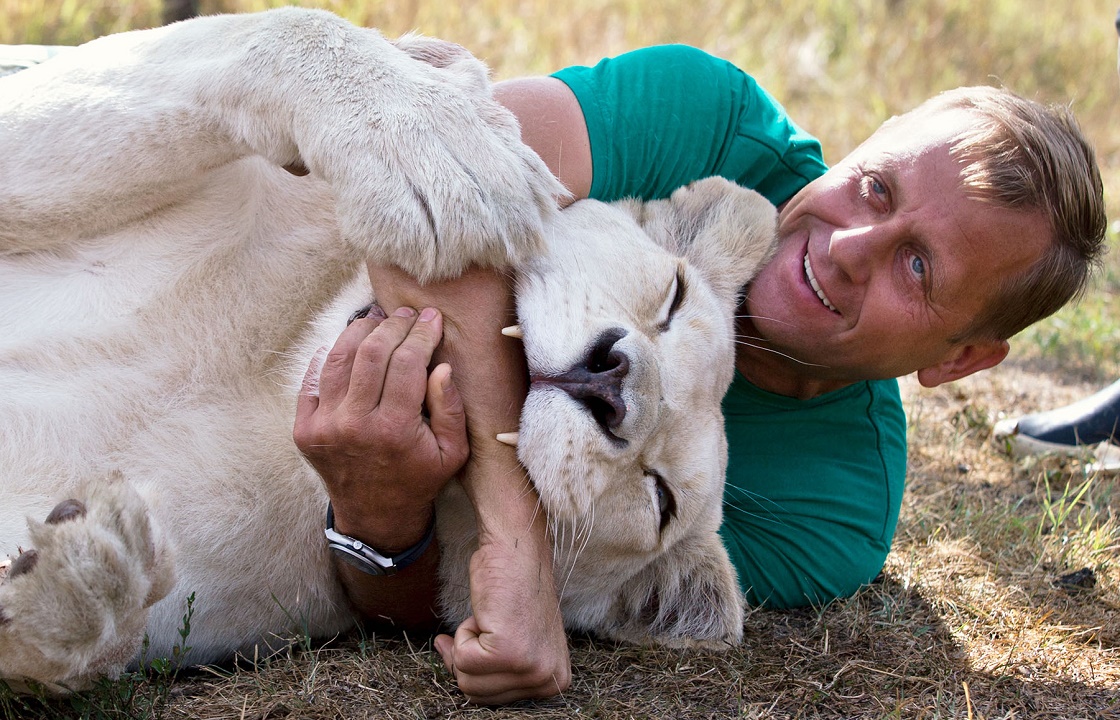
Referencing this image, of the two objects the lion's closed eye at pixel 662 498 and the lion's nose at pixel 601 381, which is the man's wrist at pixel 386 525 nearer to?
the lion's nose at pixel 601 381

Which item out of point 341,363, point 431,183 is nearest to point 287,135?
point 431,183

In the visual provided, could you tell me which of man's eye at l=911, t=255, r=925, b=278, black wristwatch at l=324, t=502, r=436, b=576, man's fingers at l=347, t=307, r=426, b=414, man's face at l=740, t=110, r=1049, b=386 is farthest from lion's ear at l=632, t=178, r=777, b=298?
black wristwatch at l=324, t=502, r=436, b=576

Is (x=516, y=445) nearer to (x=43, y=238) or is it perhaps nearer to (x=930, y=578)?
(x=43, y=238)

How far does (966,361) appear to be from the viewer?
3611mm

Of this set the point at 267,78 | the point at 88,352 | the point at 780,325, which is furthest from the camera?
the point at 780,325

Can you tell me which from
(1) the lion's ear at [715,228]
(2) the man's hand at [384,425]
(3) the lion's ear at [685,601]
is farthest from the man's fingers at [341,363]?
(3) the lion's ear at [685,601]

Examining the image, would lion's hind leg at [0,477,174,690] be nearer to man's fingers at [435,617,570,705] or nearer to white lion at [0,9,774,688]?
white lion at [0,9,774,688]

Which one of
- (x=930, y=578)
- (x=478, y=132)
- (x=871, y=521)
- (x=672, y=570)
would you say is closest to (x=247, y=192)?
(x=478, y=132)

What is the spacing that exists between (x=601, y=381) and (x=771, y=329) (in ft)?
3.29

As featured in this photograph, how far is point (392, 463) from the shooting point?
2.44 m

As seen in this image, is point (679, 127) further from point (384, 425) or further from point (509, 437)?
point (384, 425)

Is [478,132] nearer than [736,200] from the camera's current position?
Yes

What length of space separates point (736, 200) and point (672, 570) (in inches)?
41.5

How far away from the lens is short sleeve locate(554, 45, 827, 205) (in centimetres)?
337
